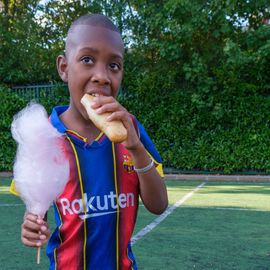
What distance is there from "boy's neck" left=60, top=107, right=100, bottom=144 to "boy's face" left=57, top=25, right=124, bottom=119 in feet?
0.33

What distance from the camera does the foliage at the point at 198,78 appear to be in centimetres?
1280

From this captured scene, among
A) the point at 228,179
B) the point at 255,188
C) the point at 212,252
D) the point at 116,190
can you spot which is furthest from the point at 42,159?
the point at 228,179

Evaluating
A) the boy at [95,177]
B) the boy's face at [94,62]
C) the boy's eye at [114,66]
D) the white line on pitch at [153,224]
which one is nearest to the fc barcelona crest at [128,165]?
the boy at [95,177]

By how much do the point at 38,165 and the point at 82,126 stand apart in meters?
0.35

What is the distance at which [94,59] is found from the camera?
5.84 feet

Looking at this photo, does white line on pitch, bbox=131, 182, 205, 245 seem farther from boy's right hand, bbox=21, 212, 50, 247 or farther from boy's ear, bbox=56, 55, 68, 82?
boy's right hand, bbox=21, 212, 50, 247

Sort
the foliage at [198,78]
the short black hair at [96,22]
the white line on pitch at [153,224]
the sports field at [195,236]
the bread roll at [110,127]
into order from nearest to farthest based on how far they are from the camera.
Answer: the bread roll at [110,127] → the short black hair at [96,22] → the sports field at [195,236] → the white line on pitch at [153,224] → the foliage at [198,78]

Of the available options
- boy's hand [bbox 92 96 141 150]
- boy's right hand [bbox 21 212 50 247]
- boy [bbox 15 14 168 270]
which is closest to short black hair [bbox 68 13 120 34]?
boy [bbox 15 14 168 270]

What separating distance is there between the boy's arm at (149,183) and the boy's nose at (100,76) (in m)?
0.26

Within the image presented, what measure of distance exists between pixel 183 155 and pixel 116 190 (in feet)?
39.2

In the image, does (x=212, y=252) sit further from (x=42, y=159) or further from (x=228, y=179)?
(x=228, y=179)

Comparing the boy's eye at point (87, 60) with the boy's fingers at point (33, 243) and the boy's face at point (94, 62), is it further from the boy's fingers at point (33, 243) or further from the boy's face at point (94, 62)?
the boy's fingers at point (33, 243)

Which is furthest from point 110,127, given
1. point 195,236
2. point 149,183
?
point 195,236

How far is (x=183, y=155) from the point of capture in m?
13.8
